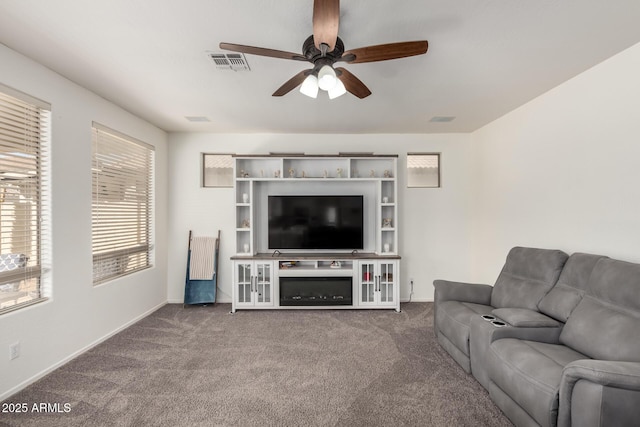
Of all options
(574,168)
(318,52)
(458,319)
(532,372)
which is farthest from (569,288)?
(318,52)

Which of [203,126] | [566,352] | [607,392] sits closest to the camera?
[607,392]

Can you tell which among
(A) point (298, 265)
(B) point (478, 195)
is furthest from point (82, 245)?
(B) point (478, 195)

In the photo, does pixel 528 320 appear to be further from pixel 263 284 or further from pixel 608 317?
pixel 263 284

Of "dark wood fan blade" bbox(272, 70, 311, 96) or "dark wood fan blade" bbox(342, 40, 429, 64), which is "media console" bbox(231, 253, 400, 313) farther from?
"dark wood fan blade" bbox(342, 40, 429, 64)

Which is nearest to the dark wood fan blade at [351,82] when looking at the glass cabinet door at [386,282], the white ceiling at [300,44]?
the white ceiling at [300,44]

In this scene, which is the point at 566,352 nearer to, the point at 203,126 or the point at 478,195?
the point at 478,195

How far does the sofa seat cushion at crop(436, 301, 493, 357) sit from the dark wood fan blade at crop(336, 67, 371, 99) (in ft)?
6.65

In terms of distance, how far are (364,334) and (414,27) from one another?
2.97 metres

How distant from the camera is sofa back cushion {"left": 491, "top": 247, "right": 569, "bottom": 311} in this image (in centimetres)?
254

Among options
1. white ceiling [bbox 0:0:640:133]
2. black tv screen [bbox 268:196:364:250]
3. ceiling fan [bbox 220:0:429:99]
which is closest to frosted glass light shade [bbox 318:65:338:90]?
ceiling fan [bbox 220:0:429:99]

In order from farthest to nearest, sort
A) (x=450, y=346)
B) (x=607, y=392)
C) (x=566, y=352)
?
1. (x=450, y=346)
2. (x=566, y=352)
3. (x=607, y=392)

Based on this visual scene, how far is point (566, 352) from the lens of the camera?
196 cm

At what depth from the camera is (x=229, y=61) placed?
2.41 m

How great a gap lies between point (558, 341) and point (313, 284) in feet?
8.98
